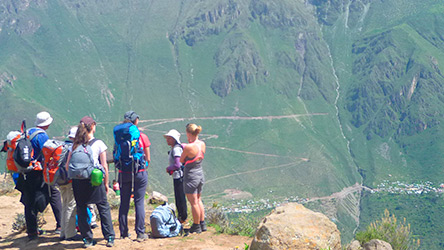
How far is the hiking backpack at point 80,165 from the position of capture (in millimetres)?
11117

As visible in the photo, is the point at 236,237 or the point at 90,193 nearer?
the point at 90,193

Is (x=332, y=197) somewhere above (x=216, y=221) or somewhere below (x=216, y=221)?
below

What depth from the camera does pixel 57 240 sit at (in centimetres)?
1222

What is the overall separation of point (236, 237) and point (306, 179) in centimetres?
18590

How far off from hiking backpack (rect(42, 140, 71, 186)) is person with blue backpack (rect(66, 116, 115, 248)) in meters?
0.27

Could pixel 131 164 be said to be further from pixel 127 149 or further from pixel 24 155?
pixel 24 155

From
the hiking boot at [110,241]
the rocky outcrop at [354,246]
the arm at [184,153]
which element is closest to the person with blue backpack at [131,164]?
the hiking boot at [110,241]

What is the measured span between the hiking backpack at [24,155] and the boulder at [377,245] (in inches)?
312

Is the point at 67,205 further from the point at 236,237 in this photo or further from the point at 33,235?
the point at 236,237

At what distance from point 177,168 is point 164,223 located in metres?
1.46

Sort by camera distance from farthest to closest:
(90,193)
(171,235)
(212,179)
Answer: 1. (212,179)
2. (171,235)
3. (90,193)

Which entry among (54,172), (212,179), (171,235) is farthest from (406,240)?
(212,179)

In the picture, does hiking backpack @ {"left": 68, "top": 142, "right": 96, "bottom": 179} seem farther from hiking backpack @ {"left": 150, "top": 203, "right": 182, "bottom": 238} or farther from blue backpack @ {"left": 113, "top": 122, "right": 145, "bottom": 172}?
hiking backpack @ {"left": 150, "top": 203, "right": 182, "bottom": 238}

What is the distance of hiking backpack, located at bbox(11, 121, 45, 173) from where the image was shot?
11.7 meters
